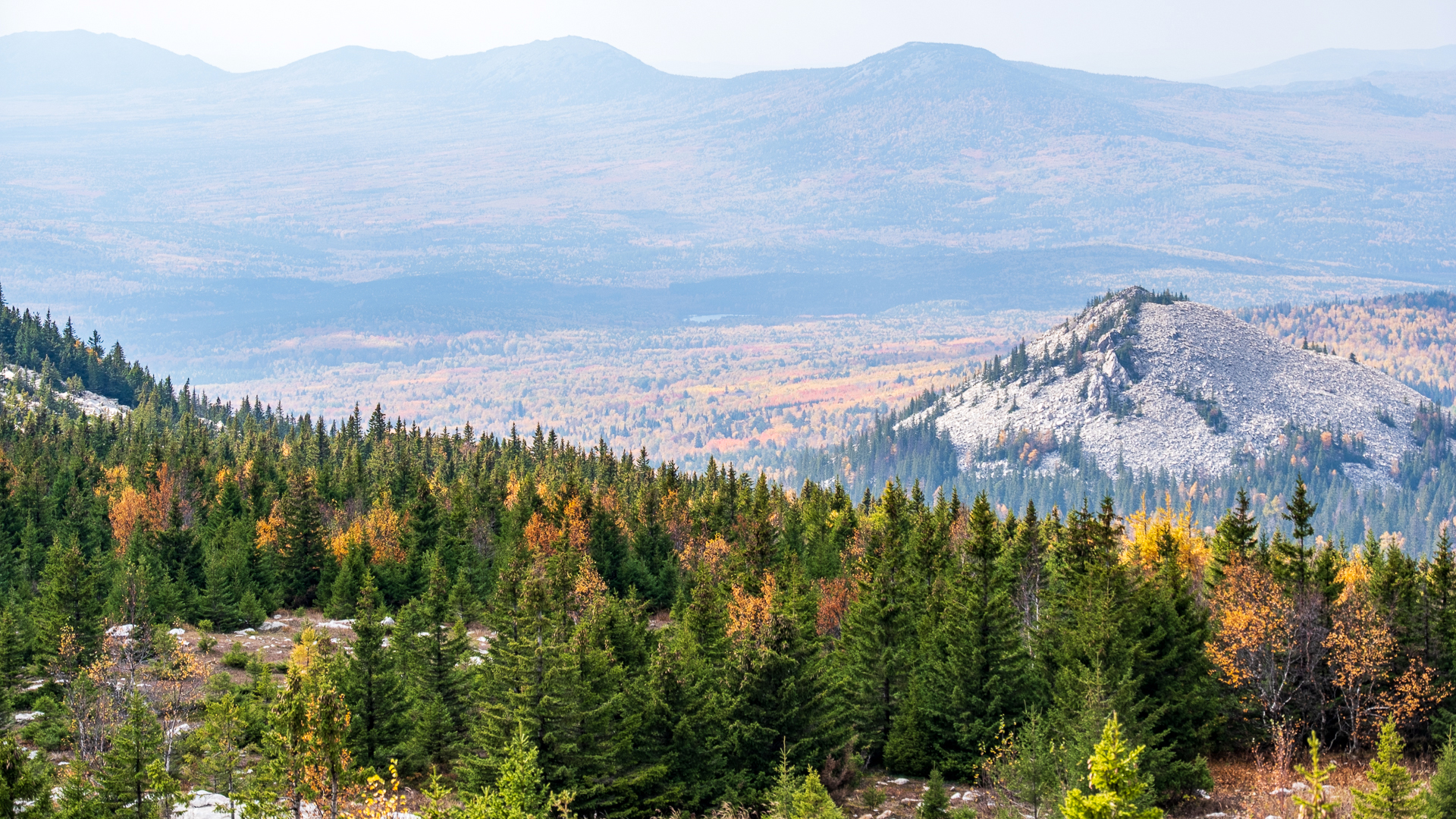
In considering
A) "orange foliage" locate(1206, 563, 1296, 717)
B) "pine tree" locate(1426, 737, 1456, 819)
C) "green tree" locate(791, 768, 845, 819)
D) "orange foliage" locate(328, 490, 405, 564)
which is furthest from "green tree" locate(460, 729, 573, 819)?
"orange foliage" locate(328, 490, 405, 564)

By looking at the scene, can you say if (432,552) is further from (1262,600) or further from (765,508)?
(1262,600)

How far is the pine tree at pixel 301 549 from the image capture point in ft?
389

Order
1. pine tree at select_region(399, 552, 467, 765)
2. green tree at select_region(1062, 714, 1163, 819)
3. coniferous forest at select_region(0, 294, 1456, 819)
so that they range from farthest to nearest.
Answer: pine tree at select_region(399, 552, 467, 765)
coniferous forest at select_region(0, 294, 1456, 819)
green tree at select_region(1062, 714, 1163, 819)

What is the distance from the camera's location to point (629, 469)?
186m

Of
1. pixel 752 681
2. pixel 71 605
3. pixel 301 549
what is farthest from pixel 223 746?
pixel 301 549

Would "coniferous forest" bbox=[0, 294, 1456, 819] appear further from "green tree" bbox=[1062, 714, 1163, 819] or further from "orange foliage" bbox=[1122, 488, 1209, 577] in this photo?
"orange foliage" bbox=[1122, 488, 1209, 577]

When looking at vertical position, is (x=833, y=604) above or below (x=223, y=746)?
below

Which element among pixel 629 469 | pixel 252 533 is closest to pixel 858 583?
pixel 252 533

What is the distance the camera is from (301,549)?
393ft

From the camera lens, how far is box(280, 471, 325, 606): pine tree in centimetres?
11856

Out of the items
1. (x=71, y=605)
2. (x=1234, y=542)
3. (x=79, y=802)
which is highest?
(x=1234, y=542)

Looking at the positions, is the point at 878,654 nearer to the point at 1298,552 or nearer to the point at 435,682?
the point at 1298,552

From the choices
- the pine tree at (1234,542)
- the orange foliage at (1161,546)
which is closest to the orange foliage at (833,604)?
the orange foliage at (1161,546)

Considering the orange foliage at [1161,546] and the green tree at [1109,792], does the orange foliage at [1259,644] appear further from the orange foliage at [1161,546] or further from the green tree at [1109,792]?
the green tree at [1109,792]
